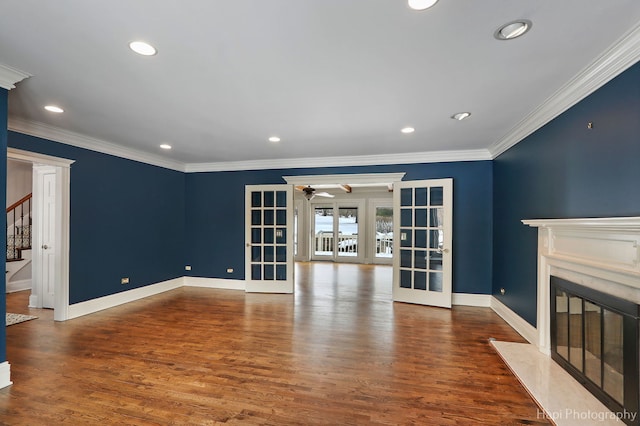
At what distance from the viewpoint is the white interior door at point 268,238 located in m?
5.85

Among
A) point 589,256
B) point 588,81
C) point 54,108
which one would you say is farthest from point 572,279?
point 54,108

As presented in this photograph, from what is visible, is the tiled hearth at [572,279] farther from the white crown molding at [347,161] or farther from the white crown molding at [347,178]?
the white crown molding at [347,178]

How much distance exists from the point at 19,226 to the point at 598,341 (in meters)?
9.36

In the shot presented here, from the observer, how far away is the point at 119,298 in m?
4.87

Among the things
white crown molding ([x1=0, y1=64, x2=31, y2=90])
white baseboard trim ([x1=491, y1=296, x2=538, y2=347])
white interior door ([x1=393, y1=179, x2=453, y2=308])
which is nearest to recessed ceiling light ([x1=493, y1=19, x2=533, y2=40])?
white baseboard trim ([x1=491, y1=296, x2=538, y2=347])

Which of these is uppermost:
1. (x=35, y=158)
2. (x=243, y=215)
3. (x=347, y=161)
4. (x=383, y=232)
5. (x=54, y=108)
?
(x=54, y=108)

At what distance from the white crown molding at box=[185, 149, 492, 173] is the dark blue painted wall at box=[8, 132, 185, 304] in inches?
34.7

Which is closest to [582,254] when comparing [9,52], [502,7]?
[502,7]

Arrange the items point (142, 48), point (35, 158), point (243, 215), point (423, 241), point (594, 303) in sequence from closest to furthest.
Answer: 1. point (142, 48)
2. point (594, 303)
3. point (35, 158)
4. point (423, 241)
5. point (243, 215)

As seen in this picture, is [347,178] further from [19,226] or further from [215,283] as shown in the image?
[19,226]

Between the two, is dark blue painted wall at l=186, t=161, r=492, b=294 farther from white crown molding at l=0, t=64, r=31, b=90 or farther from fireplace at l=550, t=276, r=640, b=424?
white crown molding at l=0, t=64, r=31, b=90

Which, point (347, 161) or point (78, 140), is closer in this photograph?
point (78, 140)

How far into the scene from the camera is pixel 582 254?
2.55m

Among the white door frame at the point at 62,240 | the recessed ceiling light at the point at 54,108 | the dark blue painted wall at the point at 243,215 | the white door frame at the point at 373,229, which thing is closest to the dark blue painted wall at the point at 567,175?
the dark blue painted wall at the point at 243,215
